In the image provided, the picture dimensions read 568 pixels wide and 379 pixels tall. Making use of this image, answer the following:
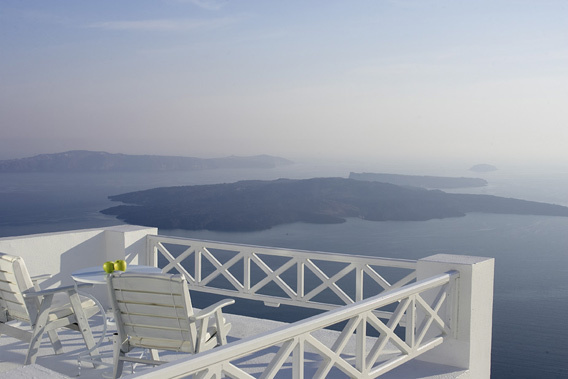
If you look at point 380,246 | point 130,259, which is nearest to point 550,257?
point 380,246

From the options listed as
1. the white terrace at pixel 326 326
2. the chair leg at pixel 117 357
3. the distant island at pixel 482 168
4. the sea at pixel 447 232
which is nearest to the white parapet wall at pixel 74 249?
the white terrace at pixel 326 326

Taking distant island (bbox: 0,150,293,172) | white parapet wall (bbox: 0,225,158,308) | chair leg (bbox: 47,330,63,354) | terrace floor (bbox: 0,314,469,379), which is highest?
distant island (bbox: 0,150,293,172)

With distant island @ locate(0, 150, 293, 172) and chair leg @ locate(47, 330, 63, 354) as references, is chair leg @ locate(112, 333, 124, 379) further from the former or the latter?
distant island @ locate(0, 150, 293, 172)

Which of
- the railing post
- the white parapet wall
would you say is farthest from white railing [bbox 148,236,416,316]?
the railing post

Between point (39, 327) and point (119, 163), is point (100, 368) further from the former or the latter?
point (119, 163)

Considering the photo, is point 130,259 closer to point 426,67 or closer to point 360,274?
point 360,274

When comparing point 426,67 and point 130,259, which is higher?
point 426,67

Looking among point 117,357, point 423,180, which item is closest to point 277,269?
point 117,357
